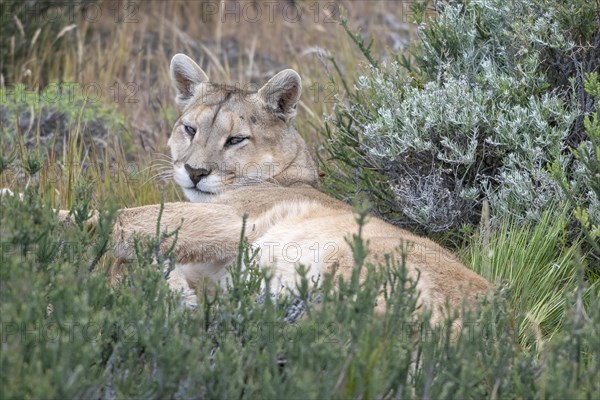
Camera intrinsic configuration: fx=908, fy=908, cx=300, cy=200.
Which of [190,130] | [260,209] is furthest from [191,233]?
[190,130]

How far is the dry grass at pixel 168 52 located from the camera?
7012 mm

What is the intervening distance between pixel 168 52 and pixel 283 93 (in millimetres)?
4559

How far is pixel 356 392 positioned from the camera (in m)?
2.85

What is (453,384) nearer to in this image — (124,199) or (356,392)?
(356,392)

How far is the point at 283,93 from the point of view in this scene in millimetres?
5855

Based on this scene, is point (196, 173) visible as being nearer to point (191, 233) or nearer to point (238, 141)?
point (238, 141)

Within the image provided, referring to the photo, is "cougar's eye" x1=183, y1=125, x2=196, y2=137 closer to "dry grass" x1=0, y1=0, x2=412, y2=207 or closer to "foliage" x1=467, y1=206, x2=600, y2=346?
"dry grass" x1=0, y1=0, x2=412, y2=207

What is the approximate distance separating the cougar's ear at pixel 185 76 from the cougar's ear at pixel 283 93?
1.68 feet

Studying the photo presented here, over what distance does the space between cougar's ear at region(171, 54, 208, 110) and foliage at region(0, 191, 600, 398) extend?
104 inches

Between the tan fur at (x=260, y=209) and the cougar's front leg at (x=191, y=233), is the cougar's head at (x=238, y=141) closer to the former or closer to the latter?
the tan fur at (x=260, y=209)

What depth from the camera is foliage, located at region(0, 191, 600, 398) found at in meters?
2.76

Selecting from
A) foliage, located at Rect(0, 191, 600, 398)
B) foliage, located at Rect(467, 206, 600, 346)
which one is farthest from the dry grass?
foliage, located at Rect(0, 191, 600, 398)

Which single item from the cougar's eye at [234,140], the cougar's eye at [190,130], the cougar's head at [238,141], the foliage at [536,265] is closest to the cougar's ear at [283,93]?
the cougar's head at [238,141]

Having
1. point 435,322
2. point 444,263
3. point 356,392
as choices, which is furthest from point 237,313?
point 444,263
